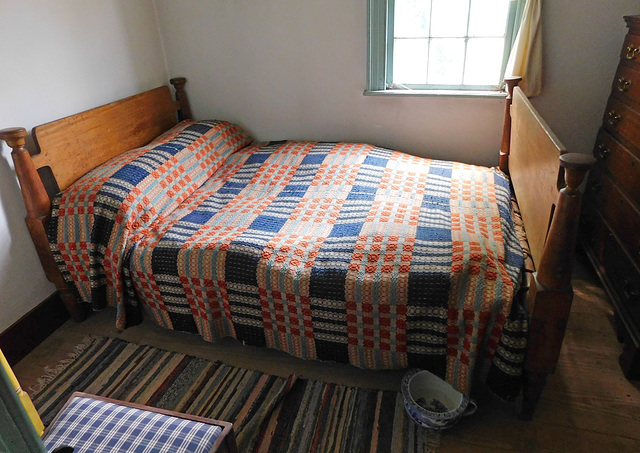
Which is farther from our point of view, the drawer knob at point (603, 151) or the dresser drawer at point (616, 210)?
the drawer knob at point (603, 151)

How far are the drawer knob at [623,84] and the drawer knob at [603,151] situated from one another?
26 centimetres

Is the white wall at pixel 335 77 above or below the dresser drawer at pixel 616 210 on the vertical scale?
above

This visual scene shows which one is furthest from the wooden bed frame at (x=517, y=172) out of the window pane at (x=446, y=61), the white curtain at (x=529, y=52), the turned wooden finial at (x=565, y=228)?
the window pane at (x=446, y=61)

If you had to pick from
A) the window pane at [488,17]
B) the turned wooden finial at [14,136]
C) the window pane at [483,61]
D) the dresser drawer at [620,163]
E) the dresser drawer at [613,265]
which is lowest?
the dresser drawer at [613,265]

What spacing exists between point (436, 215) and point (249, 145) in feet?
4.90

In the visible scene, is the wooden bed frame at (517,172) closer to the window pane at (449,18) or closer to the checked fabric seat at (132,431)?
the window pane at (449,18)

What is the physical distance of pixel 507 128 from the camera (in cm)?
225

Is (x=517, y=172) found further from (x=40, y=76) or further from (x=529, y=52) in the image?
(x=40, y=76)

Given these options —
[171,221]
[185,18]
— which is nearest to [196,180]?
[171,221]

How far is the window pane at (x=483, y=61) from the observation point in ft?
7.62

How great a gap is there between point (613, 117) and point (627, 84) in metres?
0.17

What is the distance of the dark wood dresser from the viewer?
169cm

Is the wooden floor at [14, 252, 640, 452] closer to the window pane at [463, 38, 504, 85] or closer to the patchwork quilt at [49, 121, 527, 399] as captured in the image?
the patchwork quilt at [49, 121, 527, 399]

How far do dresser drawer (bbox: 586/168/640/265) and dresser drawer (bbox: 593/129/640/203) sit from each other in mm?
32
